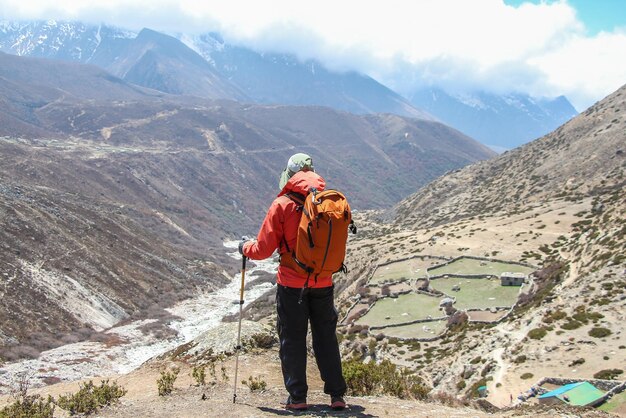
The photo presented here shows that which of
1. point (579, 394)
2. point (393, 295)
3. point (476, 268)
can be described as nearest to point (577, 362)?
point (579, 394)

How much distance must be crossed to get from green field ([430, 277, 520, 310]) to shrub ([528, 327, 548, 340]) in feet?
38.0

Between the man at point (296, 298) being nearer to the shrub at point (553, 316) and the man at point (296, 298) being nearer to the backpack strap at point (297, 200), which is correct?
the backpack strap at point (297, 200)

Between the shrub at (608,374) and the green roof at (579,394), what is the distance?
1719 millimetres

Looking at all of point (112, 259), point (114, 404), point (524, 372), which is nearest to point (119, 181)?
point (112, 259)

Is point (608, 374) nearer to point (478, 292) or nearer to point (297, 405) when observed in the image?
point (297, 405)

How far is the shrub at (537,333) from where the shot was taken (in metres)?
29.5

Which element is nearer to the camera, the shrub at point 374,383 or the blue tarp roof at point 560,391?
the shrub at point 374,383

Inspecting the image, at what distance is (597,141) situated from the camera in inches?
4112

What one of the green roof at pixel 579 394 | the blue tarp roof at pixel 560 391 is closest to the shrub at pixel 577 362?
the blue tarp roof at pixel 560 391

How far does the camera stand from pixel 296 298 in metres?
8.57

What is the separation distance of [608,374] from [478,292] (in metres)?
24.3

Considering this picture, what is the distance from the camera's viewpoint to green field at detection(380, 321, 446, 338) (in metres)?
39.6

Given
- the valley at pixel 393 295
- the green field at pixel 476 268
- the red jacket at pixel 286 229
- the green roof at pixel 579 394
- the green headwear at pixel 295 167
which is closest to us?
the red jacket at pixel 286 229

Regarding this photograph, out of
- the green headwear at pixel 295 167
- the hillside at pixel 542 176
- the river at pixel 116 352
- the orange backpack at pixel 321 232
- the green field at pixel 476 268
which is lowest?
the river at pixel 116 352
